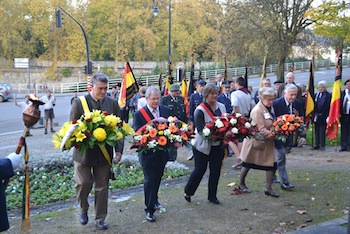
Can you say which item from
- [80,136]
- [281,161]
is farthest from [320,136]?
[80,136]

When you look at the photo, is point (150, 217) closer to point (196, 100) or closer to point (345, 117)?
point (196, 100)

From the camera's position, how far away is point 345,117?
12.4 meters

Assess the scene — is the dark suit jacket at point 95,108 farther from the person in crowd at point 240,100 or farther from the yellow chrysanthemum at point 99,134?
the person in crowd at point 240,100

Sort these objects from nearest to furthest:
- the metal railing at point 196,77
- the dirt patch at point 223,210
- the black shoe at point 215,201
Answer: the dirt patch at point 223,210 < the black shoe at point 215,201 < the metal railing at point 196,77

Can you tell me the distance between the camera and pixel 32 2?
54219mm

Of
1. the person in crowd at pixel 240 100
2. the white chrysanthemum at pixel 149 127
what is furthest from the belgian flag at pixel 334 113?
the white chrysanthemum at pixel 149 127

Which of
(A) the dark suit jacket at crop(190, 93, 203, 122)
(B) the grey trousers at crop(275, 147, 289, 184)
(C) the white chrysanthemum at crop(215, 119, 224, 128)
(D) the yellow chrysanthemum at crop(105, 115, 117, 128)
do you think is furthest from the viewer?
(A) the dark suit jacket at crop(190, 93, 203, 122)

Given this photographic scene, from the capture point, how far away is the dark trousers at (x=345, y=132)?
12263 mm

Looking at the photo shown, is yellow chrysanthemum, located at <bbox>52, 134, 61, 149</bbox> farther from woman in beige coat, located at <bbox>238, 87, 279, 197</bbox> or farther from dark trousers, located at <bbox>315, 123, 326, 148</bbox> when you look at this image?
dark trousers, located at <bbox>315, 123, 326, 148</bbox>

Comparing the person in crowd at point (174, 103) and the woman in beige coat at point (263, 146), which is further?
the person in crowd at point (174, 103)

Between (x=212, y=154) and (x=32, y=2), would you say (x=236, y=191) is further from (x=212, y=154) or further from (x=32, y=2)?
(x=32, y=2)

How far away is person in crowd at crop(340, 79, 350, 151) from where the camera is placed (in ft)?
40.1

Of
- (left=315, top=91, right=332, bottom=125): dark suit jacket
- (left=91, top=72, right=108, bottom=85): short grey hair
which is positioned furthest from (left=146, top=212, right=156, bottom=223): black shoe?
(left=315, top=91, right=332, bottom=125): dark suit jacket

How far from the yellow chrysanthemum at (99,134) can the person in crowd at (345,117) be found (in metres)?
8.71
